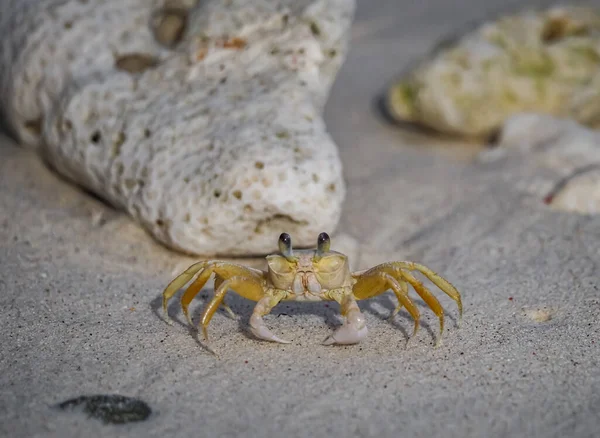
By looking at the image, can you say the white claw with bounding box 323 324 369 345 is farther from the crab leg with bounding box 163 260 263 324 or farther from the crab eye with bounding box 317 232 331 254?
the crab leg with bounding box 163 260 263 324

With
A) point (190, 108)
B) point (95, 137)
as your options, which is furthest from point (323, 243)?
point (95, 137)

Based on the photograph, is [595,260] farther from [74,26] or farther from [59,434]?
[74,26]

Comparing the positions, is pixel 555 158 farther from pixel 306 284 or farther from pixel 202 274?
pixel 202 274

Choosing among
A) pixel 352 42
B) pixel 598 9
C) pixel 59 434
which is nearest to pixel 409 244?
pixel 59 434

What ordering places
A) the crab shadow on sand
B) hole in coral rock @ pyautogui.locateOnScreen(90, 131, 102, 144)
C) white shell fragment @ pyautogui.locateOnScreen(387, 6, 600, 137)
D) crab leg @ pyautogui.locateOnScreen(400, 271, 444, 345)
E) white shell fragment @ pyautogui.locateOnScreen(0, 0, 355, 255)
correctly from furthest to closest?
white shell fragment @ pyautogui.locateOnScreen(387, 6, 600, 137) → hole in coral rock @ pyautogui.locateOnScreen(90, 131, 102, 144) → white shell fragment @ pyautogui.locateOnScreen(0, 0, 355, 255) → the crab shadow on sand → crab leg @ pyautogui.locateOnScreen(400, 271, 444, 345)

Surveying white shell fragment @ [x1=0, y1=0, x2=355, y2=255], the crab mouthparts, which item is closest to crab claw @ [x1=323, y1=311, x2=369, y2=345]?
the crab mouthparts

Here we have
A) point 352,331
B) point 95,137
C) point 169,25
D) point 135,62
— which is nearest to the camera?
point 352,331

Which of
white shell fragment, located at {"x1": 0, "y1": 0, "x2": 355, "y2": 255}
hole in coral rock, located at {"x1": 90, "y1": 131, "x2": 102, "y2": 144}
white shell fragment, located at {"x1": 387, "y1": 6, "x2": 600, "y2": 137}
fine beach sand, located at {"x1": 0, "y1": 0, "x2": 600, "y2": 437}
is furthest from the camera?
white shell fragment, located at {"x1": 387, "y1": 6, "x2": 600, "y2": 137}
